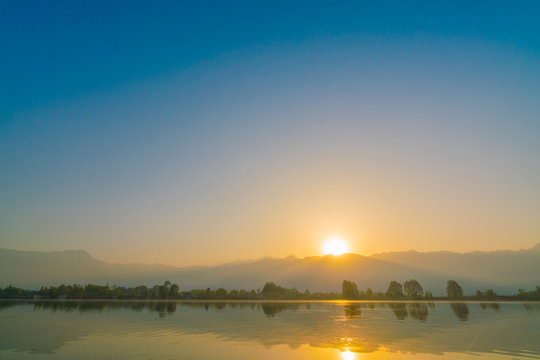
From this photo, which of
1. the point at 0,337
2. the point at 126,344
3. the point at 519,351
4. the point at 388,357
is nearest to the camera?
the point at 388,357

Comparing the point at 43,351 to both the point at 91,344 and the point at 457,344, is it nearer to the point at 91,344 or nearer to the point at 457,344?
the point at 91,344

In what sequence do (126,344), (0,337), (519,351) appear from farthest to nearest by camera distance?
(0,337), (126,344), (519,351)

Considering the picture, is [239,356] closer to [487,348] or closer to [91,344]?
[91,344]

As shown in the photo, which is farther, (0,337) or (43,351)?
(0,337)

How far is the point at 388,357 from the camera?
30.4 metres

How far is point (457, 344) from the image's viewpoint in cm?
3712

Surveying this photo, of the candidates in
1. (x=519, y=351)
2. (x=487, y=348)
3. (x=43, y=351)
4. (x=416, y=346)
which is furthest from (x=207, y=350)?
(x=519, y=351)

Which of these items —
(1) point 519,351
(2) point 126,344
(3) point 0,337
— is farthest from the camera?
(3) point 0,337

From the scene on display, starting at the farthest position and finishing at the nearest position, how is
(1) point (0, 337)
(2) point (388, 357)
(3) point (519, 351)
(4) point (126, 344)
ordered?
(1) point (0, 337) < (4) point (126, 344) < (3) point (519, 351) < (2) point (388, 357)

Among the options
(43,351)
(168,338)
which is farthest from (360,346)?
(43,351)

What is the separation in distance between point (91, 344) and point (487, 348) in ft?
160

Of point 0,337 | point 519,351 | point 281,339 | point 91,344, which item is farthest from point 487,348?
point 0,337

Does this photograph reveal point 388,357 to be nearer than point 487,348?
Yes

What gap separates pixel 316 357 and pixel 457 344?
2074 cm
